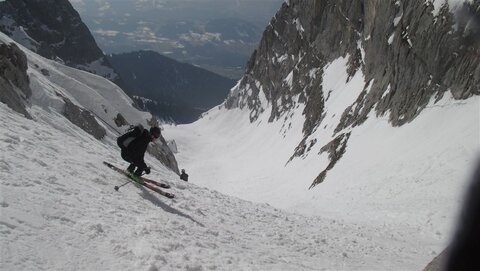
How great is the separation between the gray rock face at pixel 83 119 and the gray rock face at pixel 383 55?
2072 cm

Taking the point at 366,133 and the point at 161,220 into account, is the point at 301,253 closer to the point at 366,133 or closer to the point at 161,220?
the point at 161,220

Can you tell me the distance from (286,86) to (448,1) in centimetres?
7416

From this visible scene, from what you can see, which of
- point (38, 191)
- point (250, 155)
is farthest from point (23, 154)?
point (250, 155)

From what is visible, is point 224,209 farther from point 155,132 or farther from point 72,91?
point 72,91

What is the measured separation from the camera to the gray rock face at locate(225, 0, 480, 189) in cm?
3100

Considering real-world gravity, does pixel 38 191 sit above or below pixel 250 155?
below

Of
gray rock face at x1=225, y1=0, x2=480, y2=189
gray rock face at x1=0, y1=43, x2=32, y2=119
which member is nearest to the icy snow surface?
gray rock face at x1=0, y1=43, x2=32, y2=119

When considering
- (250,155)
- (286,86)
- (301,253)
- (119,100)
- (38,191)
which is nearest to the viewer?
(38,191)

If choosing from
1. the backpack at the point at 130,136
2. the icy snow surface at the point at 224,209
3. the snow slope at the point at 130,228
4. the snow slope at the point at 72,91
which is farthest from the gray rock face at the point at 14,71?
the backpack at the point at 130,136

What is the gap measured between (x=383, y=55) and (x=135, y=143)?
126 feet

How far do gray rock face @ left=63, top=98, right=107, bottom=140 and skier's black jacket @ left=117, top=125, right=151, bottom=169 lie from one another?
1450cm

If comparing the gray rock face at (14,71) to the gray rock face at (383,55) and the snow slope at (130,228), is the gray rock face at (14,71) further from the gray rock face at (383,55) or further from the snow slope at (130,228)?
the gray rock face at (383,55)

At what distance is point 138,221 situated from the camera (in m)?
10.9

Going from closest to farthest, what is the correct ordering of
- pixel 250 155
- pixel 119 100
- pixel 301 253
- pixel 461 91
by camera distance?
pixel 301 253
pixel 461 91
pixel 119 100
pixel 250 155
